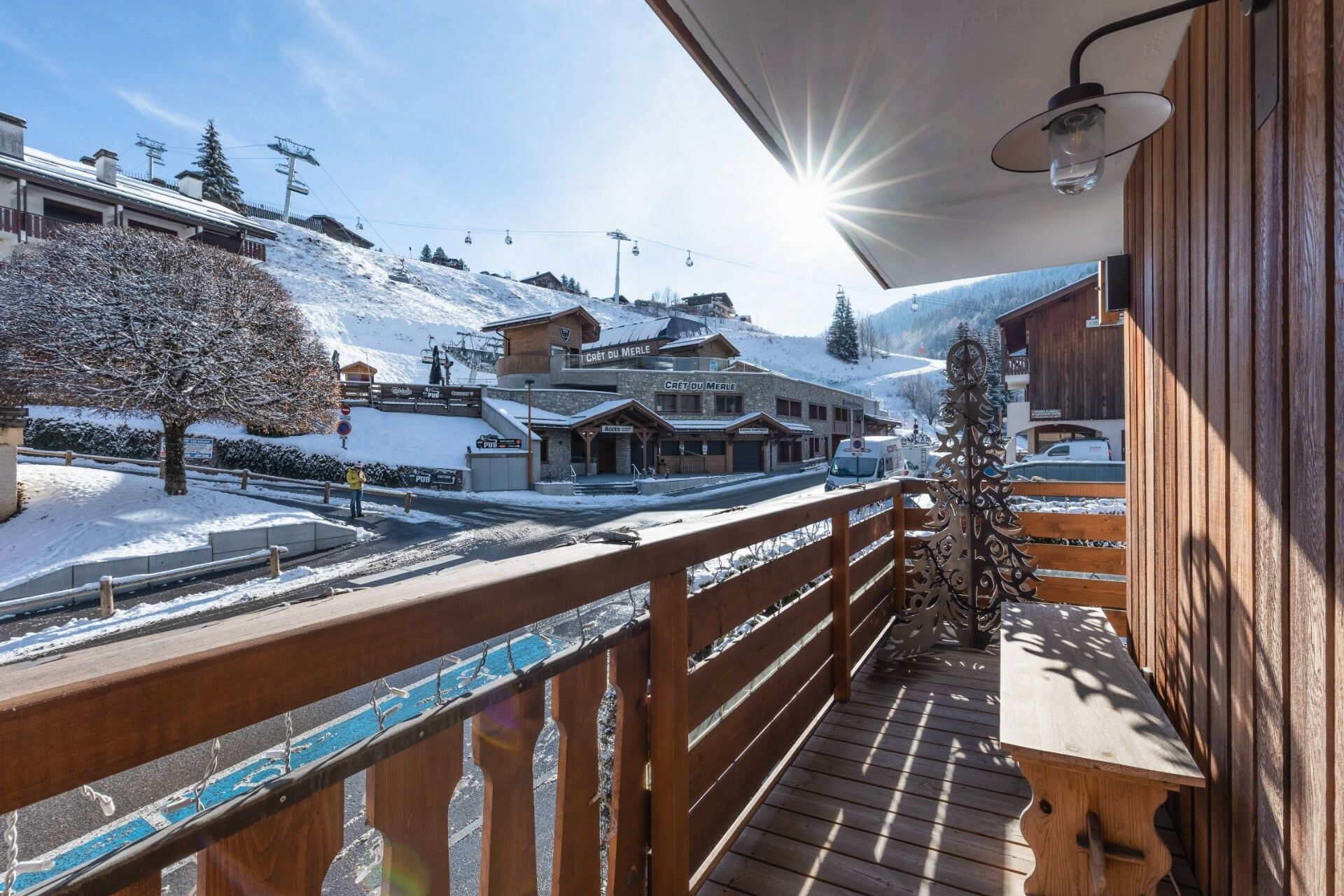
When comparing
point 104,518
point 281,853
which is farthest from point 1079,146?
point 104,518

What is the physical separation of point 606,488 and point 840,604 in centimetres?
1782

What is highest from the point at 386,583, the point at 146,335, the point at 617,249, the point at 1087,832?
the point at 617,249

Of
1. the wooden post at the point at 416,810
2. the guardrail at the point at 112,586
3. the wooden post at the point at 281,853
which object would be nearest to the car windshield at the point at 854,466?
the guardrail at the point at 112,586

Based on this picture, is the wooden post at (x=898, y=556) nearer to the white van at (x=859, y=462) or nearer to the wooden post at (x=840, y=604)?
the wooden post at (x=840, y=604)

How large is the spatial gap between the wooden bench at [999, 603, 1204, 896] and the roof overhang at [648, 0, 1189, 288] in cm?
229

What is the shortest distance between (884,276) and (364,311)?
50175mm

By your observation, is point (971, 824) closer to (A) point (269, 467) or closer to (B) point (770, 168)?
(B) point (770, 168)

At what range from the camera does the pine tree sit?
1538 inches

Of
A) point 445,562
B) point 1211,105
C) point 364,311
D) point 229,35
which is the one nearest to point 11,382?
point 445,562

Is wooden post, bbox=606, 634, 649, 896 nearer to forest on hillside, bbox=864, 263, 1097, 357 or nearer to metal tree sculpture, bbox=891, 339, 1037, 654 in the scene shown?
metal tree sculpture, bbox=891, 339, 1037, 654

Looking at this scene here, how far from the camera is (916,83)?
231 centimetres

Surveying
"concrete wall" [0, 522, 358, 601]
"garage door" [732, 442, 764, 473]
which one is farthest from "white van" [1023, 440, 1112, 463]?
"concrete wall" [0, 522, 358, 601]

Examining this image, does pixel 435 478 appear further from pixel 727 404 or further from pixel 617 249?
pixel 617 249

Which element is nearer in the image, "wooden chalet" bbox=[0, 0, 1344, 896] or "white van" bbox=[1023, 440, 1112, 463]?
"wooden chalet" bbox=[0, 0, 1344, 896]
